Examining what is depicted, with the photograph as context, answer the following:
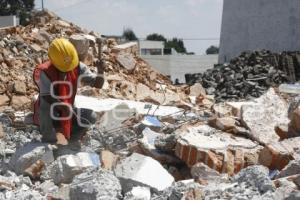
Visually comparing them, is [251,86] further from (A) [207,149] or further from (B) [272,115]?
(A) [207,149]

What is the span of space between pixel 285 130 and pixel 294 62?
946 cm

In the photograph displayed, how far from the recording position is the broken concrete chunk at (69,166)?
500 centimetres

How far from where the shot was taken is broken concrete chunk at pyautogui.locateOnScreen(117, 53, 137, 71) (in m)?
13.0

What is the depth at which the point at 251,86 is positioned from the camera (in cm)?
1254

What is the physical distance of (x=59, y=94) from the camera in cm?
557

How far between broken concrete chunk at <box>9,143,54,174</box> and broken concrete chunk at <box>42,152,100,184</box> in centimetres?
28

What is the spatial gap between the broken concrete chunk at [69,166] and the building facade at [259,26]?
49.5 ft

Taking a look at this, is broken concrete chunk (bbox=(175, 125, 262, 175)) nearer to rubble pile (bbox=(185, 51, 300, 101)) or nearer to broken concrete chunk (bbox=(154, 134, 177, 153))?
broken concrete chunk (bbox=(154, 134, 177, 153))

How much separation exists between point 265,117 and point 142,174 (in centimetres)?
190

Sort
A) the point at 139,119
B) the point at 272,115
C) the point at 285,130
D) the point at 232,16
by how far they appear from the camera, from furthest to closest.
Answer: the point at 232,16, the point at 139,119, the point at 272,115, the point at 285,130

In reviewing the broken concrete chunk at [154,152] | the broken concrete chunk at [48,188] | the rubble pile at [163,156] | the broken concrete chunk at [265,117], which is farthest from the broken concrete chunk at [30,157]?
the broken concrete chunk at [265,117]

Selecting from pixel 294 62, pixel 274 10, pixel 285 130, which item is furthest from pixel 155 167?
pixel 274 10

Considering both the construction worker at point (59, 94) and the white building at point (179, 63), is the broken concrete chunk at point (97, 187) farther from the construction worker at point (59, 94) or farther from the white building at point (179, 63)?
the white building at point (179, 63)

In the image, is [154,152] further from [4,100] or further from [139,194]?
[4,100]
